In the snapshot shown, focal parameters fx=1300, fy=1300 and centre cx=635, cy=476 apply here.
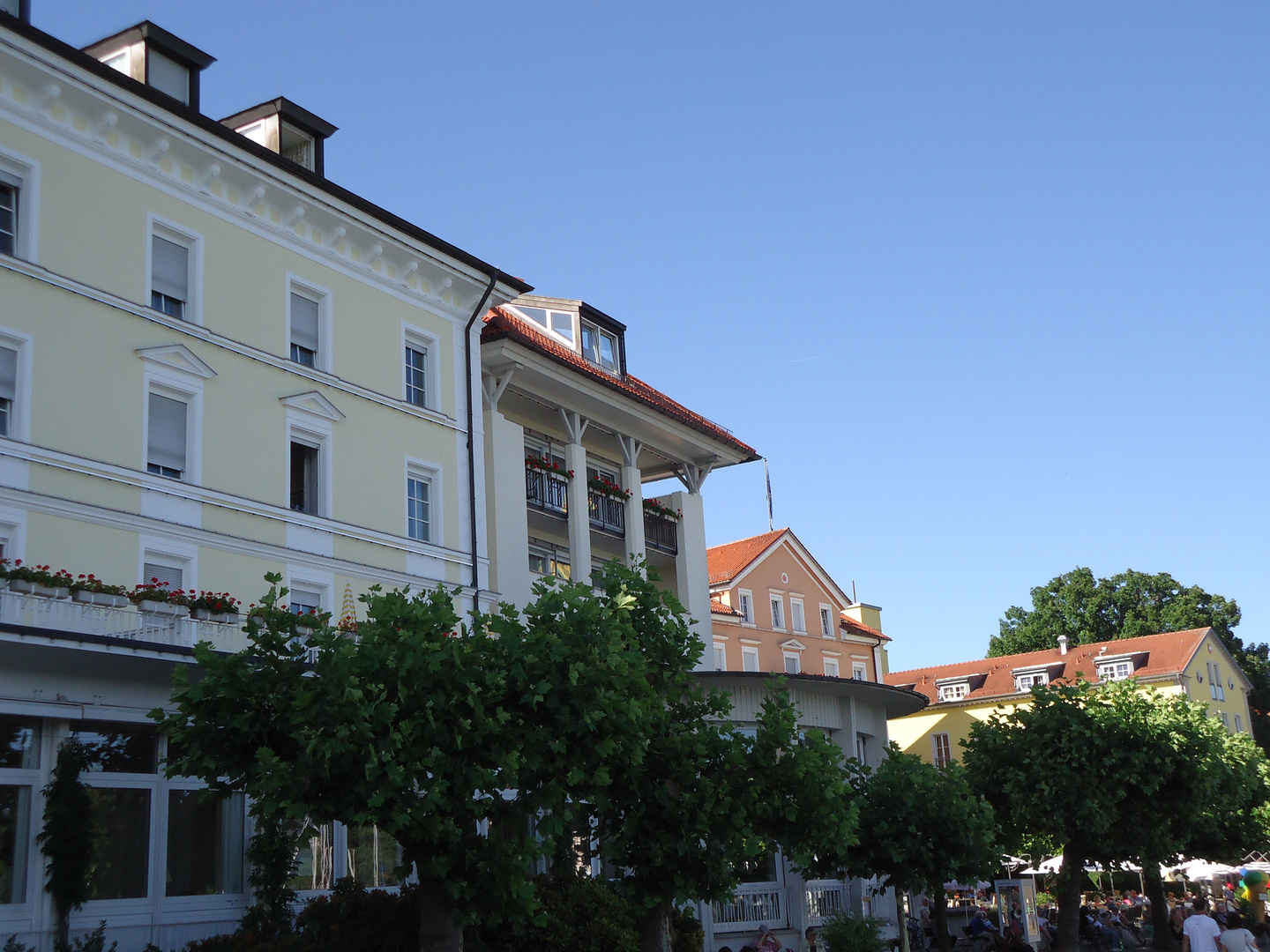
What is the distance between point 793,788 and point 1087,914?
2532 cm

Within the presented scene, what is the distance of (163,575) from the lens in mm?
20359

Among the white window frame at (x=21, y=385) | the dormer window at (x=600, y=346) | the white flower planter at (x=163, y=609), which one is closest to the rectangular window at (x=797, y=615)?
the dormer window at (x=600, y=346)

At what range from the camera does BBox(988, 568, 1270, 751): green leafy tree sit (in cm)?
7950

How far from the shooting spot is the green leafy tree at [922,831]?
2428cm

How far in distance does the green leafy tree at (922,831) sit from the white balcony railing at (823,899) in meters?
2.11

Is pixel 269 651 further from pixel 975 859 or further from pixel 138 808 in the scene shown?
pixel 975 859

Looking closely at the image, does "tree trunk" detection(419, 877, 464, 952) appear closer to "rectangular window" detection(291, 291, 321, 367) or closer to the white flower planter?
the white flower planter

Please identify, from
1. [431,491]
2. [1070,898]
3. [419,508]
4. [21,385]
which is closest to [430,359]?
[431,491]

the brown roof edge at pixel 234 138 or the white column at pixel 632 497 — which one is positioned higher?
the brown roof edge at pixel 234 138

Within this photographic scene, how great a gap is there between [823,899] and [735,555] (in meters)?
29.0

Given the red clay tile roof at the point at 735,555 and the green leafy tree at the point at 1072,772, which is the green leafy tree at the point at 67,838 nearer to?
the green leafy tree at the point at 1072,772

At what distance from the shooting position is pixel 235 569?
2134cm

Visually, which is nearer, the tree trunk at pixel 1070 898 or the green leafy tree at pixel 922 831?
the green leafy tree at pixel 922 831

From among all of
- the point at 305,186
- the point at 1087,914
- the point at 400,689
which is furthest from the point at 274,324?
the point at 1087,914
